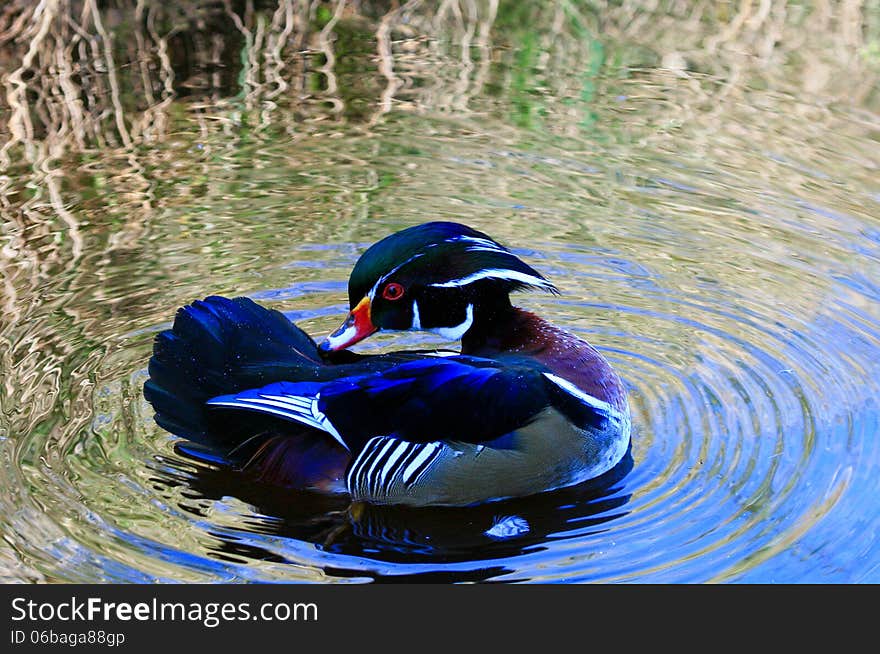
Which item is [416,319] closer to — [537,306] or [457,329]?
[457,329]

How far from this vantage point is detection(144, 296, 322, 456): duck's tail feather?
15.7 ft

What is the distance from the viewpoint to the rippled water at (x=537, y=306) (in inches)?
175

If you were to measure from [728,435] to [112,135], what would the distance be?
4272 mm

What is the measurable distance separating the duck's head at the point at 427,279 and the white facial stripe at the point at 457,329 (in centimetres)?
2

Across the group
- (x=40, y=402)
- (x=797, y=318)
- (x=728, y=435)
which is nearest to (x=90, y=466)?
(x=40, y=402)

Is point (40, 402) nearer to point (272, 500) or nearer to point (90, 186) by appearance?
point (272, 500)

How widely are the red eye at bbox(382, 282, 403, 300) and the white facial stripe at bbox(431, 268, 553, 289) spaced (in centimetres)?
14

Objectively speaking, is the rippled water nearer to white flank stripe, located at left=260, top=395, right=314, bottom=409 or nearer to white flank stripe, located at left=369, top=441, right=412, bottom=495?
white flank stripe, located at left=369, top=441, right=412, bottom=495

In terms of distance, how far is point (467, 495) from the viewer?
475 cm

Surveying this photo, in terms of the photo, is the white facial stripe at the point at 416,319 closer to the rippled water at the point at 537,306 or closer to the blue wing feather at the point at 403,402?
the blue wing feather at the point at 403,402

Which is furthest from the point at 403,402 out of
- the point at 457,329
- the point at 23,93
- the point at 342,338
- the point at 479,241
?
the point at 23,93

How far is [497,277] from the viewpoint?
4988mm

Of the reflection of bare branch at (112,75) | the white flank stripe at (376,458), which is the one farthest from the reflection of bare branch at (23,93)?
the white flank stripe at (376,458)

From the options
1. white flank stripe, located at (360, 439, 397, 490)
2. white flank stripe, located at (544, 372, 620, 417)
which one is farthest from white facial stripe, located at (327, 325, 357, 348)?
white flank stripe, located at (544, 372, 620, 417)
